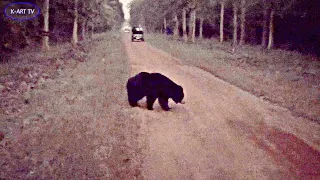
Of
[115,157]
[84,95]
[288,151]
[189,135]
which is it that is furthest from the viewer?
[84,95]

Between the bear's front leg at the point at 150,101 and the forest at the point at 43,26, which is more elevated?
the forest at the point at 43,26

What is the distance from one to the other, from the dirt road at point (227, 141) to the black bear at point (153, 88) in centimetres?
42

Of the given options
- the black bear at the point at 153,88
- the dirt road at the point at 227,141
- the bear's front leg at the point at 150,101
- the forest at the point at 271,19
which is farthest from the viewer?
the forest at the point at 271,19

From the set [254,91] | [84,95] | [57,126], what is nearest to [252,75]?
[254,91]

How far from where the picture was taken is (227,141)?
8.18 metres

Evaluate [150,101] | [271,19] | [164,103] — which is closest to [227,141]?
[164,103]

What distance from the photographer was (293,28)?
42500mm

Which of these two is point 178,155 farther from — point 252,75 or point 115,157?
point 252,75

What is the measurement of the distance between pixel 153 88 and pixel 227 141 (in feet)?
9.96

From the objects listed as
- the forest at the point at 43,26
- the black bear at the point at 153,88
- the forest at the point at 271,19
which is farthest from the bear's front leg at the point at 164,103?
the forest at the point at 271,19

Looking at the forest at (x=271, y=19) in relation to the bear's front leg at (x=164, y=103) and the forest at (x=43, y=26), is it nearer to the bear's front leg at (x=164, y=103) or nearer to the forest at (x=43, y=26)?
the forest at (x=43, y=26)

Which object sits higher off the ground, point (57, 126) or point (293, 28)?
point (293, 28)

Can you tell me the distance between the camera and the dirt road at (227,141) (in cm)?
668

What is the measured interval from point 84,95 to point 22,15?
8.81 metres
